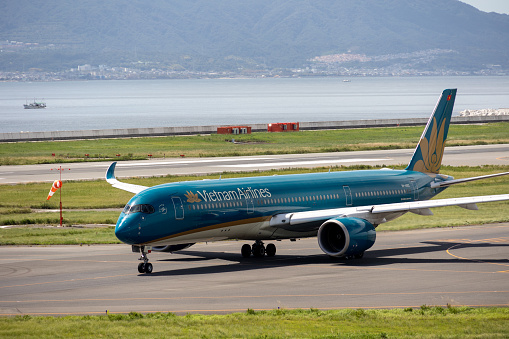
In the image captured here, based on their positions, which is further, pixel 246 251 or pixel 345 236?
pixel 246 251

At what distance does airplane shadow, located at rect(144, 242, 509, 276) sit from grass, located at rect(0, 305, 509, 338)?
11.2 meters

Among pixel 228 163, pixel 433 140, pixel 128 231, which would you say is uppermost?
pixel 433 140

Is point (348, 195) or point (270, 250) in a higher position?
point (348, 195)

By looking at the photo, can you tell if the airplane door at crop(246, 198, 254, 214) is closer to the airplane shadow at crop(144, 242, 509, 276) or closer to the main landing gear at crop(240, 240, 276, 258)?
the main landing gear at crop(240, 240, 276, 258)

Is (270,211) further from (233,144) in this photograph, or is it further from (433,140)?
(233,144)

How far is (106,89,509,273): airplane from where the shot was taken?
126ft

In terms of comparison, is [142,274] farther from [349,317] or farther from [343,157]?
[343,157]

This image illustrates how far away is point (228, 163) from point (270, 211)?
191 feet

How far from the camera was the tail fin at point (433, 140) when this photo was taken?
51938mm

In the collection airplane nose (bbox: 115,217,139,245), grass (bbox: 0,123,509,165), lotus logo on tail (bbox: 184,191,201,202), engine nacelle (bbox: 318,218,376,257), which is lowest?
engine nacelle (bbox: 318,218,376,257)

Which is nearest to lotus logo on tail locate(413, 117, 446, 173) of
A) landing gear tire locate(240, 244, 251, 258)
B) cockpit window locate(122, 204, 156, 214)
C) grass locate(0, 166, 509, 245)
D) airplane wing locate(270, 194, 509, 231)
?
grass locate(0, 166, 509, 245)

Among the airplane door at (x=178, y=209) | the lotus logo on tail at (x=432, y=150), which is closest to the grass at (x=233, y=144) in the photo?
the lotus logo on tail at (x=432, y=150)

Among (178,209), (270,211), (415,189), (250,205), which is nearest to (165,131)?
(415,189)

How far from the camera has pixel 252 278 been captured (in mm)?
36531
